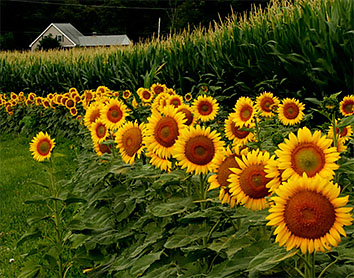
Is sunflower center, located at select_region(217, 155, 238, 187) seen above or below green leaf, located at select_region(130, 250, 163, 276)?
above

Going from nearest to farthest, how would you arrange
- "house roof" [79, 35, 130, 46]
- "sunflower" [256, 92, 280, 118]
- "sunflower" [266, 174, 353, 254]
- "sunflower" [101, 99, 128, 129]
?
"sunflower" [266, 174, 353, 254]
"sunflower" [101, 99, 128, 129]
"sunflower" [256, 92, 280, 118]
"house roof" [79, 35, 130, 46]

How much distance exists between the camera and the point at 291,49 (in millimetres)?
4766

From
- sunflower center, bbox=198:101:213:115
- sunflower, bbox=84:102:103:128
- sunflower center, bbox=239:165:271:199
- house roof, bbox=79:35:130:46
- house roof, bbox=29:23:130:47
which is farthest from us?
house roof, bbox=29:23:130:47

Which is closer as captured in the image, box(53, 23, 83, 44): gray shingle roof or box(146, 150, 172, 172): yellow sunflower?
box(146, 150, 172, 172): yellow sunflower

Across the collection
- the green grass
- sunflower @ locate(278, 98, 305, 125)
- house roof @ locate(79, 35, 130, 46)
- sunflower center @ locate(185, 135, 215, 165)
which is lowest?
the green grass

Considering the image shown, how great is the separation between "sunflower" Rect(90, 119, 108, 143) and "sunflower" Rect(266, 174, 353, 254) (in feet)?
5.76

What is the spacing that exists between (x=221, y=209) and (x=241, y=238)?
0.15 meters

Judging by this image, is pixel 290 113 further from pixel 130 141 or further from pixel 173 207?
pixel 173 207

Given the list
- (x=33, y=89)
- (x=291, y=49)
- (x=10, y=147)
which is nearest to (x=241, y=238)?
(x=291, y=49)

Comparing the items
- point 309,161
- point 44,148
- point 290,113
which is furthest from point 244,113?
point 309,161

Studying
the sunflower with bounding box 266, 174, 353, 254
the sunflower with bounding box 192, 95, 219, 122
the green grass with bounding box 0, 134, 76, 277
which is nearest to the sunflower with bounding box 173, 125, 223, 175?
the sunflower with bounding box 266, 174, 353, 254

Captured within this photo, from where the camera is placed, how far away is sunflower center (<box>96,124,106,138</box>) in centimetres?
279

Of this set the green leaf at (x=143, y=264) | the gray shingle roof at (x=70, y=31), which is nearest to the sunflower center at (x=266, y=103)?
the green leaf at (x=143, y=264)

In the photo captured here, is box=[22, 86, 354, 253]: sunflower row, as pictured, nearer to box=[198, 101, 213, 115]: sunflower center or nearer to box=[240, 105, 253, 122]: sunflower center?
box=[240, 105, 253, 122]: sunflower center
